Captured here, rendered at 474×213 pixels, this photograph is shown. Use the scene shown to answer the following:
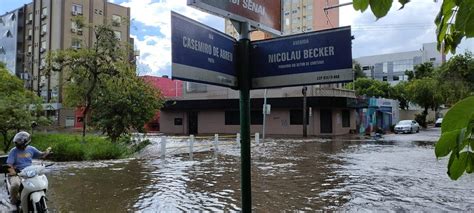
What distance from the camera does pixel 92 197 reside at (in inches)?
350

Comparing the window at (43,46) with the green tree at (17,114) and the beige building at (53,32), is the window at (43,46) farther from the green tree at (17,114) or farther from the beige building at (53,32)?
the green tree at (17,114)

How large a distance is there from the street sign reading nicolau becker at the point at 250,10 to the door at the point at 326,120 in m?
35.9

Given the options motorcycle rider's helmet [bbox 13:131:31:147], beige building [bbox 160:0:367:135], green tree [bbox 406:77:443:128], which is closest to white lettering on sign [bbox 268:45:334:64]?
motorcycle rider's helmet [bbox 13:131:31:147]

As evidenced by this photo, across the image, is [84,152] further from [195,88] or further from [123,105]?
[195,88]

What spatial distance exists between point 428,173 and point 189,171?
A: 7.09 m

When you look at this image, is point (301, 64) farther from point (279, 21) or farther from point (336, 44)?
point (279, 21)

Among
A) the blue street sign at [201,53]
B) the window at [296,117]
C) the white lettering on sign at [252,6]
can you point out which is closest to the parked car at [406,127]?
the window at [296,117]

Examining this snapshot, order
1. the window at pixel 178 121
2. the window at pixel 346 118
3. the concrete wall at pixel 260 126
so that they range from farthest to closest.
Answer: the window at pixel 178 121, the window at pixel 346 118, the concrete wall at pixel 260 126

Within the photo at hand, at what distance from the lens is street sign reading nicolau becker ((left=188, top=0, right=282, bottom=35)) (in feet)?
9.30

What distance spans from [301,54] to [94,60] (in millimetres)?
18396

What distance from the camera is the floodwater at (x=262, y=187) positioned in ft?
26.4

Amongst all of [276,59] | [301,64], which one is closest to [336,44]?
[301,64]

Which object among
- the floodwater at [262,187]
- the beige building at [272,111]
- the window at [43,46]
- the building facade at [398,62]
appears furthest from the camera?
the building facade at [398,62]

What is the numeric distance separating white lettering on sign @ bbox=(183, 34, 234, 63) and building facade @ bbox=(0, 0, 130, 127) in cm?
5041
